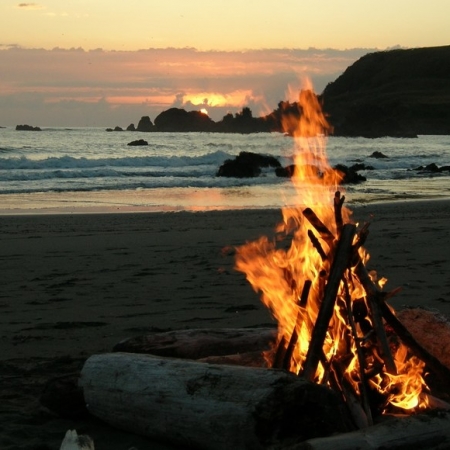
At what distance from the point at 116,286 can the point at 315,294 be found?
4.98 meters

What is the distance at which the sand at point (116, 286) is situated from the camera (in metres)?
6.04

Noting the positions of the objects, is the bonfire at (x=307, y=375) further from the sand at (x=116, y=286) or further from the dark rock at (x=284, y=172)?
the dark rock at (x=284, y=172)

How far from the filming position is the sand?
6.04 meters

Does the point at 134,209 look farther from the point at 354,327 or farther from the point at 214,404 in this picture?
the point at 214,404

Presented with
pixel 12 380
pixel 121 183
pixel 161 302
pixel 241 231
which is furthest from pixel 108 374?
pixel 121 183

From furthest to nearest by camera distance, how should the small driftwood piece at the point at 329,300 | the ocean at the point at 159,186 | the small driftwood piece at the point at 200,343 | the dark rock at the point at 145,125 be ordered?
the dark rock at the point at 145,125
the ocean at the point at 159,186
the small driftwood piece at the point at 200,343
the small driftwood piece at the point at 329,300

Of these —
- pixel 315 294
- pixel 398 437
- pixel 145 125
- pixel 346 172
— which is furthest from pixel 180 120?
pixel 398 437

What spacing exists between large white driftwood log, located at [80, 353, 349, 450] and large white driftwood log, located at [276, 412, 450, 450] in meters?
0.19

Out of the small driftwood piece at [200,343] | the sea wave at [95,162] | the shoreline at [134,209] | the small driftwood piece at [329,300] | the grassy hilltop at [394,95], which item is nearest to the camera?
the small driftwood piece at [329,300]

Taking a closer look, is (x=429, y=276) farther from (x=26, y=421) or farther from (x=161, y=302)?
(x=26, y=421)

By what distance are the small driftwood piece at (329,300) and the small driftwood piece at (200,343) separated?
4.41 feet

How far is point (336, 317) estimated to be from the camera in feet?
16.2

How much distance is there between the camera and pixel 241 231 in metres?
14.7

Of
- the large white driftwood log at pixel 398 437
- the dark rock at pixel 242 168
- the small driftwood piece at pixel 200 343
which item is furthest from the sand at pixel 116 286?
the dark rock at pixel 242 168
